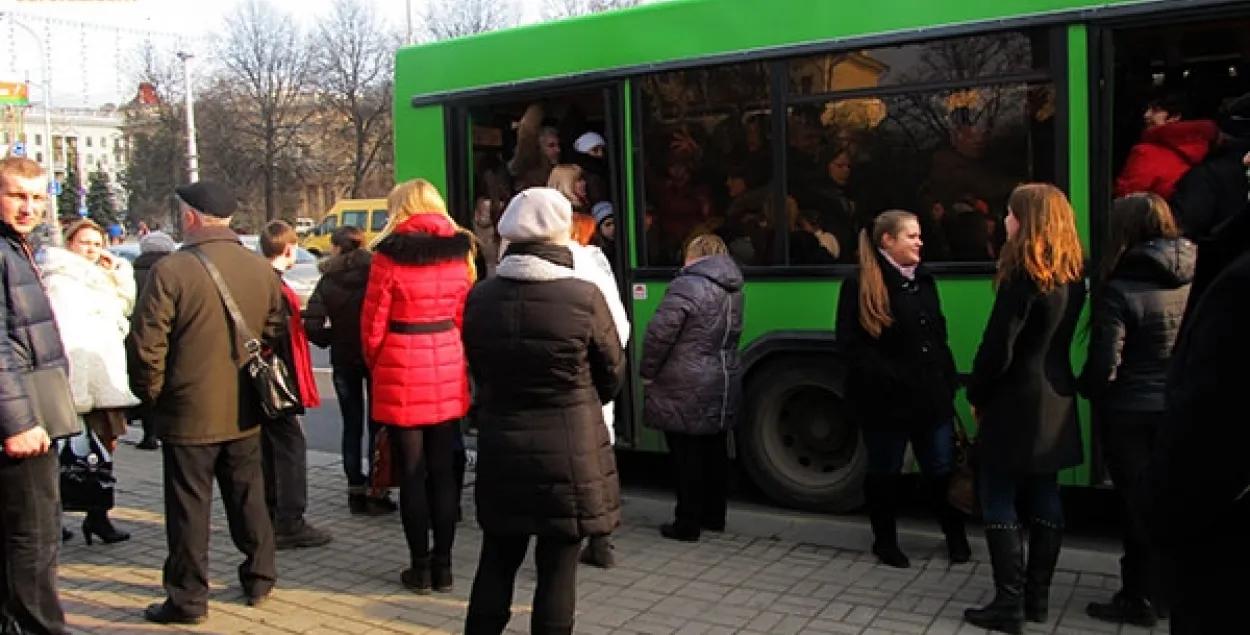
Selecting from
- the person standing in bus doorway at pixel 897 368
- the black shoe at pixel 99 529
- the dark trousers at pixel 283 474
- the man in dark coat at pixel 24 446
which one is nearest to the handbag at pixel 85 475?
the black shoe at pixel 99 529

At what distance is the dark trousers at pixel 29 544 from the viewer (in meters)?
3.96

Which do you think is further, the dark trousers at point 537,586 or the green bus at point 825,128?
the green bus at point 825,128

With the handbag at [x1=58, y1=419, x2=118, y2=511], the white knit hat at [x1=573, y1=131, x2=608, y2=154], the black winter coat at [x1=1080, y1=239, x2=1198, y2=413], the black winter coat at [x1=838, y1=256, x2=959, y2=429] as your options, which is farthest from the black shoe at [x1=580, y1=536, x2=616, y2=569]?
the white knit hat at [x1=573, y1=131, x2=608, y2=154]

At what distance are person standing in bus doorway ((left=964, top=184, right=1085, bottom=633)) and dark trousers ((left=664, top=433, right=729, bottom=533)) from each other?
1786mm

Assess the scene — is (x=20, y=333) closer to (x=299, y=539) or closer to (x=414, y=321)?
(x=414, y=321)

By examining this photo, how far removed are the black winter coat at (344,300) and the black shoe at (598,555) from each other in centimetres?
196

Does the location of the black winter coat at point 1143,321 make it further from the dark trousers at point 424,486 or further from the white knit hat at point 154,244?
the white knit hat at point 154,244

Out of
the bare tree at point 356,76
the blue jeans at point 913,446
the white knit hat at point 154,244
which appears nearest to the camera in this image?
the blue jeans at point 913,446

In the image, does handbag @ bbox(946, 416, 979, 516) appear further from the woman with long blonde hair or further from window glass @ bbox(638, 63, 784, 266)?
the woman with long blonde hair

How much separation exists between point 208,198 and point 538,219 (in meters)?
1.85

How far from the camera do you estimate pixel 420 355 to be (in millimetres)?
5094

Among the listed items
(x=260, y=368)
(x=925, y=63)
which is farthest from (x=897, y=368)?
(x=260, y=368)

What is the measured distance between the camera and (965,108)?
5.95 meters

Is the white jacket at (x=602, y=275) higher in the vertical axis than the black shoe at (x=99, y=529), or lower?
higher
